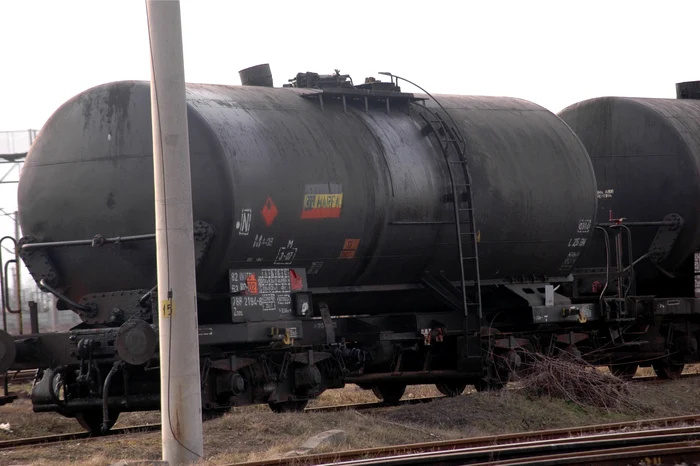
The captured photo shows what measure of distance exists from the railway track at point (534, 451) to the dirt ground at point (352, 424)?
0.71 meters

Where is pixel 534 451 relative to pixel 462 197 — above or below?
below

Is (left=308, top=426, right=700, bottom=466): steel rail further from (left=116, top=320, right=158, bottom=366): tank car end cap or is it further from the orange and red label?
the orange and red label

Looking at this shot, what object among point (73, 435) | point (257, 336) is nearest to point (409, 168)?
point (257, 336)

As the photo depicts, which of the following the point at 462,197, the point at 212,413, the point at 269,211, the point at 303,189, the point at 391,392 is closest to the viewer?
the point at 269,211

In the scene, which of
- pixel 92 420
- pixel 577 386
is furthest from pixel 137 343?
pixel 577 386

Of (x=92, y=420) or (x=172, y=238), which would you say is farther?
(x=92, y=420)

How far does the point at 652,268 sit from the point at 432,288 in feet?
18.5

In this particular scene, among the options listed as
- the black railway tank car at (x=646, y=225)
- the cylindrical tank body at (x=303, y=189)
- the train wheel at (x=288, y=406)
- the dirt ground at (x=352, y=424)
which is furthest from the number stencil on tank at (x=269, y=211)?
the black railway tank car at (x=646, y=225)

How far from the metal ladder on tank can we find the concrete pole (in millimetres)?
4901

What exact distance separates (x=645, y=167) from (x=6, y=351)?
11.0 meters

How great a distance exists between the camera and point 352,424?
38.1ft

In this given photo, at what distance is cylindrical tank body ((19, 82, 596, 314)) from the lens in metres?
11.4

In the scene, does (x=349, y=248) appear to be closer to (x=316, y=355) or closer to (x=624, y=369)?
(x=316, y=355)

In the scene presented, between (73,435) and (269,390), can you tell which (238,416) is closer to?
(269,390)
